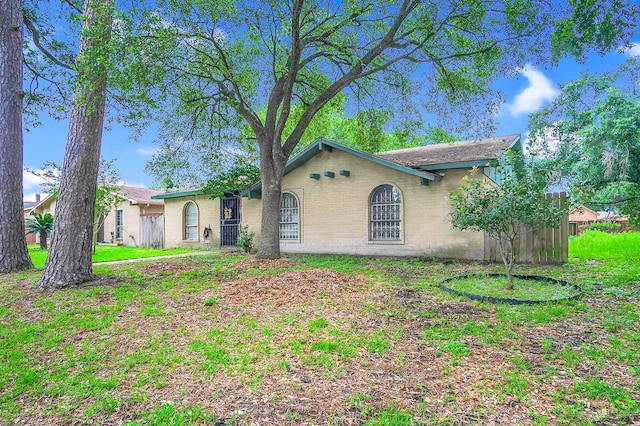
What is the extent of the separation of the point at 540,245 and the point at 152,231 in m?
17.0

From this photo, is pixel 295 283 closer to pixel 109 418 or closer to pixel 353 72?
pixel 109 418

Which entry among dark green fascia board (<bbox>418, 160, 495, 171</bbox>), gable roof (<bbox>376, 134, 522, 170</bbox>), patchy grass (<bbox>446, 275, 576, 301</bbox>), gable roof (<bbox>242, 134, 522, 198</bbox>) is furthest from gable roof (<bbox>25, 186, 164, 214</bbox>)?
patchy grass (<bbox>446, 275, 576, 301</bbox>)

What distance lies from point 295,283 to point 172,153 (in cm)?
859

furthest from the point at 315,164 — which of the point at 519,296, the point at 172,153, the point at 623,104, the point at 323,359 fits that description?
the point at 623,104

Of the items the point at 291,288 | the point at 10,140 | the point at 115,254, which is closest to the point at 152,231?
the point at 115,254

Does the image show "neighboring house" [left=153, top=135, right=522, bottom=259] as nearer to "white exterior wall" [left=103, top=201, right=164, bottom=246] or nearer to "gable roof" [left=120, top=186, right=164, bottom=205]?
"gable roof" [left=120, top=186, right=164, bottom=205]

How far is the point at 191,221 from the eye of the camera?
1684cm

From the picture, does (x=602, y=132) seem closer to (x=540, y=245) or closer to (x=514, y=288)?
(x=540, y=245)

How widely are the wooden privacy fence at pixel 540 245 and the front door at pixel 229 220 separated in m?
9.84

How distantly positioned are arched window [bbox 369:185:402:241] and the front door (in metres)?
6.24

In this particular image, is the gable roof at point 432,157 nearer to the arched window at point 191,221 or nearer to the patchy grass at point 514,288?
the patchy grass at point 514,288

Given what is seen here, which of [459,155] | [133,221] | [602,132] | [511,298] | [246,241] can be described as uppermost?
[602,132]

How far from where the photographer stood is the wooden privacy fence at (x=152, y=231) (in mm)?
17984

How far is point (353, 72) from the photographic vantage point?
1020 cm
